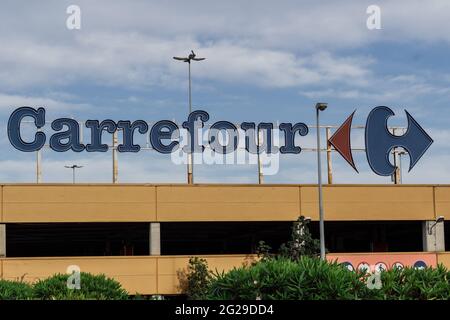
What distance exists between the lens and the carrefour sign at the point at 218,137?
2002 inches

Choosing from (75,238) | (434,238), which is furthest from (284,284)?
(75,238)

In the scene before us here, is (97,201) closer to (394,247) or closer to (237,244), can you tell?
(237,244)

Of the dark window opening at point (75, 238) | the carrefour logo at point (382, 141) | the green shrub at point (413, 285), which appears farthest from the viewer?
the dark window opening at point (75, 238)

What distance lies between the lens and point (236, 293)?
22.5 metres

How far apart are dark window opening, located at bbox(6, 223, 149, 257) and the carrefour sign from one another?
4.99 metres

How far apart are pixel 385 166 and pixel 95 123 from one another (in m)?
16.4

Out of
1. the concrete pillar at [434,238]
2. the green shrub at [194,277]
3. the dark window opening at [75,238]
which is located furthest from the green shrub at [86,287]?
the concrete pillar at [434,238]

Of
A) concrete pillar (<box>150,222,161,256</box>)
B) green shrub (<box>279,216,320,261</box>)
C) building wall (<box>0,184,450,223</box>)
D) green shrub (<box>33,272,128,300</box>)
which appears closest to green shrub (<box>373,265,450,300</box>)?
green shrub (<box>33,272,128,300</box>)

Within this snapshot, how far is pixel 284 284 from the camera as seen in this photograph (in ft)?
73.5

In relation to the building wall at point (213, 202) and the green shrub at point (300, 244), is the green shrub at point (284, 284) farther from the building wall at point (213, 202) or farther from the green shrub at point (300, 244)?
the building wall at point (213, 202)

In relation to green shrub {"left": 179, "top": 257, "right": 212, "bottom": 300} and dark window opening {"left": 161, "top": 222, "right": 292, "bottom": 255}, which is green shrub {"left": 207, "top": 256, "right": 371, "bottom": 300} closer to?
green shrub {"left": 179, "top": 257, "right": 212, "bottom": 300}

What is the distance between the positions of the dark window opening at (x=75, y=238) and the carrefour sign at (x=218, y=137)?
4989mm

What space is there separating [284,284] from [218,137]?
30.7 metres

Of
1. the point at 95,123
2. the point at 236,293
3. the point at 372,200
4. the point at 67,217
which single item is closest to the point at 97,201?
the point at 67,217
